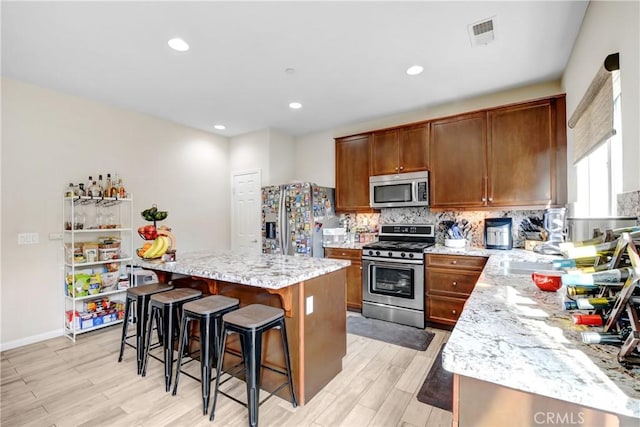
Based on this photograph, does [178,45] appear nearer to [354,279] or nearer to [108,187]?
[108,187]

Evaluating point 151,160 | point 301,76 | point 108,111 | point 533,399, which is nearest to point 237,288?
point 533,399

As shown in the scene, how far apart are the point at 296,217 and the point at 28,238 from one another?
3.04 m

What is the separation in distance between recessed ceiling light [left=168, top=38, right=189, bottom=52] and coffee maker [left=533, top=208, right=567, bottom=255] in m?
3.89

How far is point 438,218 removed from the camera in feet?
12.8

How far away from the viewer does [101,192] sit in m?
3.43

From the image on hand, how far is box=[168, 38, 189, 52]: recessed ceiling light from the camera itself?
240 cm

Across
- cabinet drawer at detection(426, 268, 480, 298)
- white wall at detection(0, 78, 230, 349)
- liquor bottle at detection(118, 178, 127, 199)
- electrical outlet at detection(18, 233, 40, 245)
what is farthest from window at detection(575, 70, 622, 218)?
electrical outlet at detection(18, 233, 40, 245)

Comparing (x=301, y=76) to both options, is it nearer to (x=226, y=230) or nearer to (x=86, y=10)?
(x=86, y=10)

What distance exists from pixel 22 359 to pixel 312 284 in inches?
119

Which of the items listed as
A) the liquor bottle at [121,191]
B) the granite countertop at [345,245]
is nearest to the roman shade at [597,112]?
the granite countertop at [345,245]

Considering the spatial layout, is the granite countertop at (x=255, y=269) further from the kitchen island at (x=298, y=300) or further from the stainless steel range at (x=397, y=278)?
the stainless steel range at (x=397, y=278)

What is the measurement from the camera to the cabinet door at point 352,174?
418cm

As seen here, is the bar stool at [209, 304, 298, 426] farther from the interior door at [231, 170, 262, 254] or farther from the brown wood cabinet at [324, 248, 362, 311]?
the interior door at [231, 170, 262, 254]

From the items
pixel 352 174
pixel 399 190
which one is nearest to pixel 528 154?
pixel 399 190
